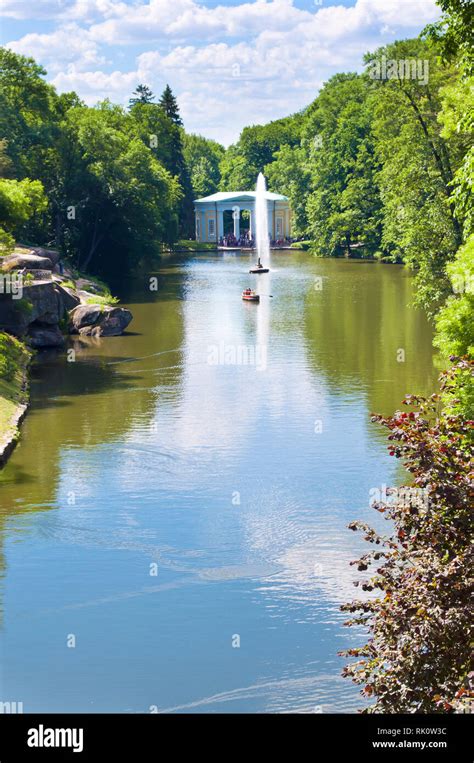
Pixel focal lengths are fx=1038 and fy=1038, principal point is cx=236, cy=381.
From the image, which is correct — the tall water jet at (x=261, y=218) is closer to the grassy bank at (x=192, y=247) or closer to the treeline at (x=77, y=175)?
the grassy bank at (x=192, y=247)

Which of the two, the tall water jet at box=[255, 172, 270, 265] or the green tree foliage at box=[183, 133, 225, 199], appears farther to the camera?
the green tree foliage at box=[183, 133, 225, 199]

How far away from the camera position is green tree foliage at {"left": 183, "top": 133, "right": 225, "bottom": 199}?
147 meters

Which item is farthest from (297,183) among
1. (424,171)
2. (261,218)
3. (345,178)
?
(424,171)

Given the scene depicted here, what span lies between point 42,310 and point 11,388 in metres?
8.64

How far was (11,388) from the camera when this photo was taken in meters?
31.0

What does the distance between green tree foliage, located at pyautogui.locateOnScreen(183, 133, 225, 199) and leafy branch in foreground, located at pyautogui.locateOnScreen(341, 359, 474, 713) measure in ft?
449

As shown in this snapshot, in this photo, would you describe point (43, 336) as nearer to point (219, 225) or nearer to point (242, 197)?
point (242, 197)

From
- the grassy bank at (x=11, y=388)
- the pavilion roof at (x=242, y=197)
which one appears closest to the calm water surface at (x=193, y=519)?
the grassy bank at (x=11, y=388)

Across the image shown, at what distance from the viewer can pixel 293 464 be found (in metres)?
24.5

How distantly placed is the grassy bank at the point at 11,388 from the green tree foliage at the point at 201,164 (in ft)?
365

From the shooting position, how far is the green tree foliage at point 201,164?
147 meters

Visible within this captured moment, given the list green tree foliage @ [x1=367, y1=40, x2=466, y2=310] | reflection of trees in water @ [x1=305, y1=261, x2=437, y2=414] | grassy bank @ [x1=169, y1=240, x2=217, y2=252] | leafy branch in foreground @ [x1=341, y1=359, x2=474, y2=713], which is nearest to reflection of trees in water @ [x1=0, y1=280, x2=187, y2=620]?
reflection of trees in water @ [x1=305, y1=261, x2=437, y2=414]

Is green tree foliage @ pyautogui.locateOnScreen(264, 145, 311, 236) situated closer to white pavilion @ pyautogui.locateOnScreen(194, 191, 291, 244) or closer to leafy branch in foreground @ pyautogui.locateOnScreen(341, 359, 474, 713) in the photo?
white pavilion @ pyautogui.locateOnScreen(194, 191, 291, 244)
